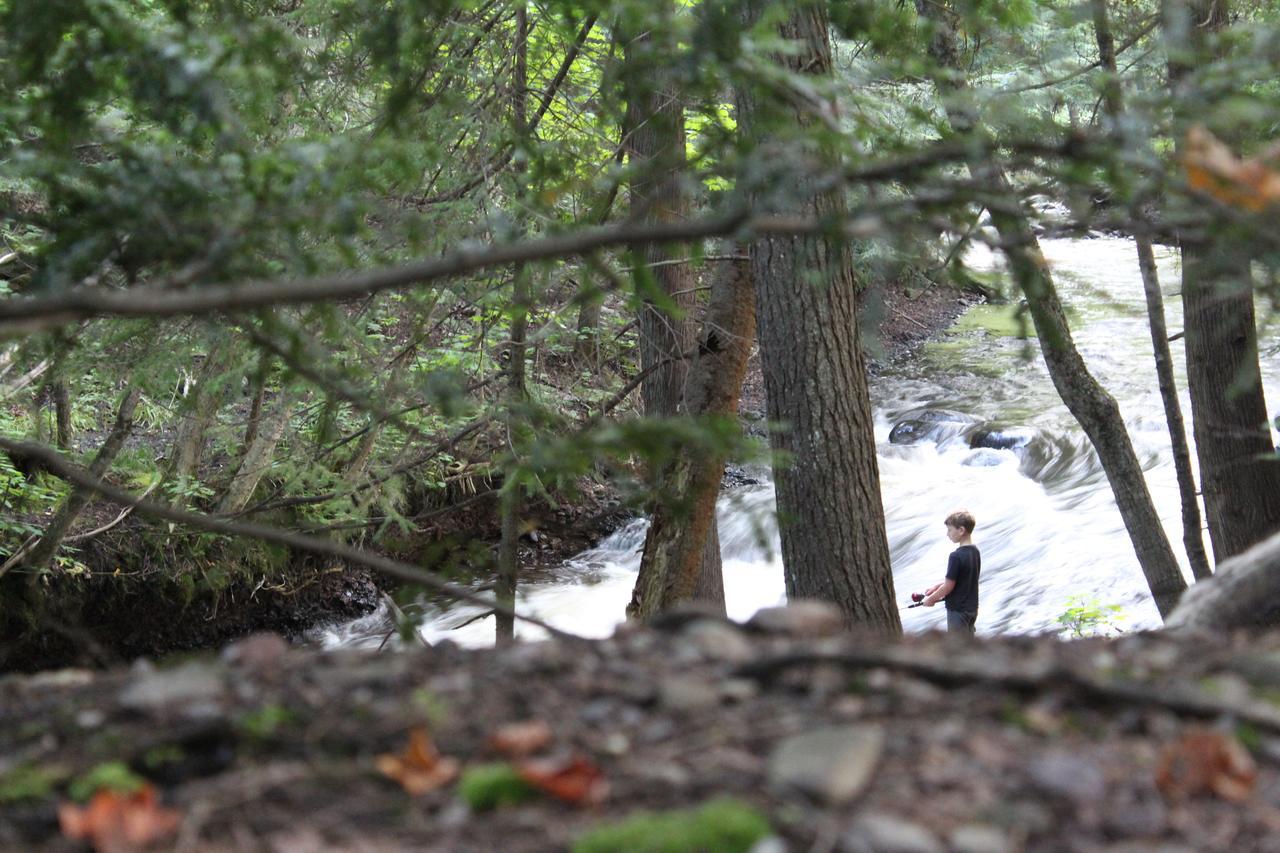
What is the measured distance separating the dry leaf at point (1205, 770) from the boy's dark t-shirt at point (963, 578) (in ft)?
22.9

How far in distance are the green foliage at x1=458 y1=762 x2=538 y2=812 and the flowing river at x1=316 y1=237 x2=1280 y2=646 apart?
631 cm

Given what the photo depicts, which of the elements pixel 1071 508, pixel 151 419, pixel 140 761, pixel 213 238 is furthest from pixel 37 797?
pixel 1071 508

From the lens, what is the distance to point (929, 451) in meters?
17.0

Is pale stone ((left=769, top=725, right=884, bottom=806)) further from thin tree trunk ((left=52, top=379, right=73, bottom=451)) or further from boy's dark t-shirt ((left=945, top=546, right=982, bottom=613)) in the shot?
thin tree trunk ((left=52, top=379, right=73, bottom=451))

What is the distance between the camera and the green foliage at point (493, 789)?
2.04 meters

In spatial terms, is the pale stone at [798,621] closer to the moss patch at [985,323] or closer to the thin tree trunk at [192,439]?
the thin tree trunk at [192,439]

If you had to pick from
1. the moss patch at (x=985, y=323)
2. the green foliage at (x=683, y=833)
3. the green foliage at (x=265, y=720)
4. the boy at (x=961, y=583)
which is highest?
the moss patch at (x=985, y=323)

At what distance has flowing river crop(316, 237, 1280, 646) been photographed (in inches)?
465

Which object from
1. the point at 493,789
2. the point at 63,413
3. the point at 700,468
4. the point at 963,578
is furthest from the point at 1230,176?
the point at 63,413

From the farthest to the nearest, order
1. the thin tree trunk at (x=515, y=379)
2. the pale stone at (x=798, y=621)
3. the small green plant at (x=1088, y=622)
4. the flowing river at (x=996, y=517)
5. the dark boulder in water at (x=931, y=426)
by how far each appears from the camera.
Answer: the dark boulder in water at (x=931, y=426)
the flowing river at (x=996, y=517)
the small green plant at (x=1088, y=622)
the thin tree trunk at (x=515, y=379)
the pale stone at (x=798, y=621)

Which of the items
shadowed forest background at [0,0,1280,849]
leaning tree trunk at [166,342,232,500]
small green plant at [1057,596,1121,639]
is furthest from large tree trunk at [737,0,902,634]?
leaning tree trunk at [166,342,232,500]

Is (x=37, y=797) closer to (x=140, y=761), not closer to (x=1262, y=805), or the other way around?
(x=140, y=761)

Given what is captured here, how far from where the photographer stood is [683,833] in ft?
6.05

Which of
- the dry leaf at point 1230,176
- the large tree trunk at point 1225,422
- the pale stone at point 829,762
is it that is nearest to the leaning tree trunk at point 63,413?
the large tree trunk at point 1225,422
